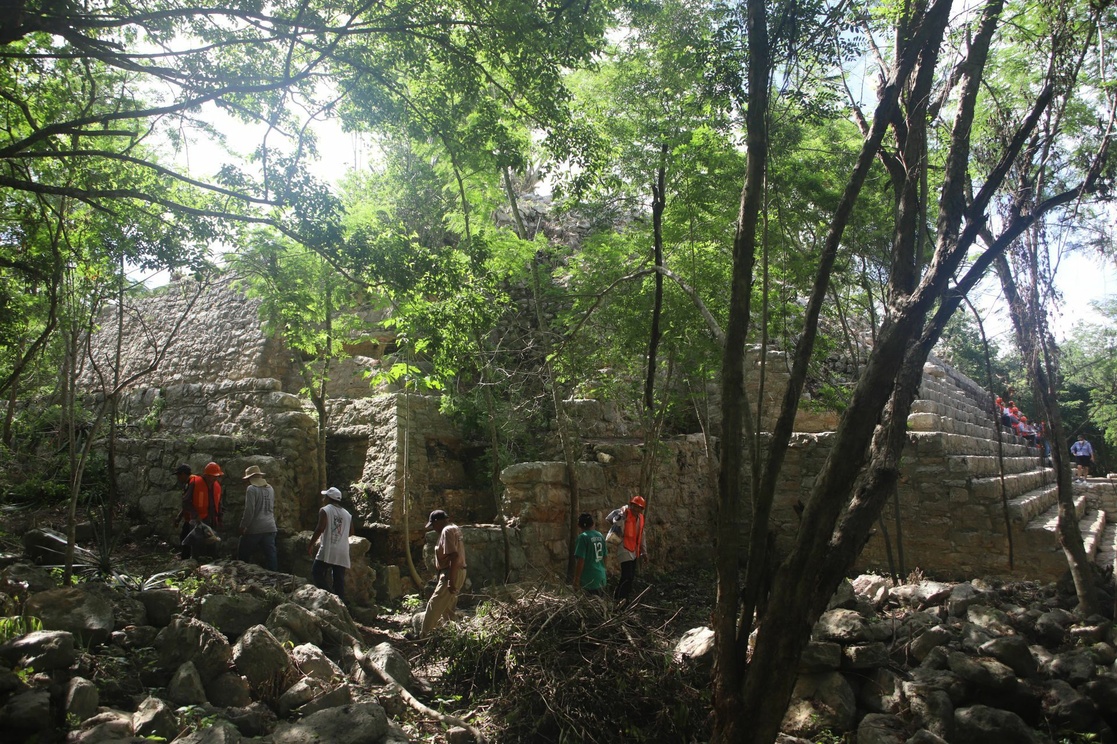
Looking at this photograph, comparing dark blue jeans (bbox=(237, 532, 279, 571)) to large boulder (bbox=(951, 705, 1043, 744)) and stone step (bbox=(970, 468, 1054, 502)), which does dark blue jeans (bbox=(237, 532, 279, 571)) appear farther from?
stone step (bbox=(970, 468, 1054, 502))

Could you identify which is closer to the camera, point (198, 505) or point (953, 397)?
point (198, 505)

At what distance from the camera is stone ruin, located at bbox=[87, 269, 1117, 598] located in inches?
334

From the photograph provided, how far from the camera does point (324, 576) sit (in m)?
6.77

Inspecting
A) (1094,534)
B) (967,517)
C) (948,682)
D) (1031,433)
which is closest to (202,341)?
(948,682)

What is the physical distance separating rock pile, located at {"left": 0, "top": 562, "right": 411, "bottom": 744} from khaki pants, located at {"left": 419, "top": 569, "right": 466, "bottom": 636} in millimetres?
779

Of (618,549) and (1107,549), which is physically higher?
(618,549)

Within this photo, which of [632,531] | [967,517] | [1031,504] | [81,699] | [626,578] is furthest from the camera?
[1031,504]

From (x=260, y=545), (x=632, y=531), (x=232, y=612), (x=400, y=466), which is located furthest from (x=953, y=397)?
(x=232, y=612)

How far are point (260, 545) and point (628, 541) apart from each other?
4.02m

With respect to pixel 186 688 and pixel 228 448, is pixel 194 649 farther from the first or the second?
pixel 228 448

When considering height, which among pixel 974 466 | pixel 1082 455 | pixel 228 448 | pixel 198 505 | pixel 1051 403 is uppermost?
pixel 1051 403

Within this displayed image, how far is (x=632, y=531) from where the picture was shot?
310 inches

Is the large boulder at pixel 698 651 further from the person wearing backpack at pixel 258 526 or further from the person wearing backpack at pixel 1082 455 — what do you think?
the person wearing backpack at pixel 1082 455

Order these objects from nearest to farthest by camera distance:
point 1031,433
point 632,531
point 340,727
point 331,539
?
point 340,727
point 331,539
point 632,531
point 1031,433
